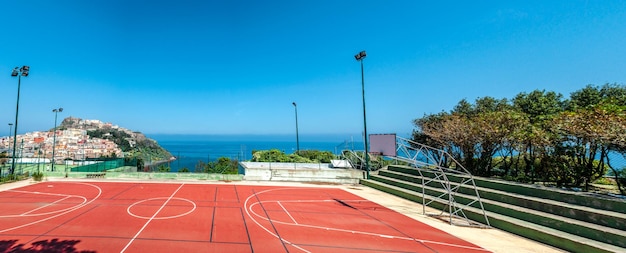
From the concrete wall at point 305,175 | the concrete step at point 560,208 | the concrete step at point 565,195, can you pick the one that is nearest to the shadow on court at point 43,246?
the concrete wall at point 305,175

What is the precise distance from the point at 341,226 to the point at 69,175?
21.4m

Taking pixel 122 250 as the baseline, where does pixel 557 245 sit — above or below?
below

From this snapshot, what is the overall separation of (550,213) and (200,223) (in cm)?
1331

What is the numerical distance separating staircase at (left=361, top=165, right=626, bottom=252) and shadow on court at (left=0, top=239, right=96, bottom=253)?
11.9 m

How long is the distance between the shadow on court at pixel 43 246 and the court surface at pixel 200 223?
0.08 ft

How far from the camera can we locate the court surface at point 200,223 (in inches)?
288

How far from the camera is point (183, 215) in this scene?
399 inches

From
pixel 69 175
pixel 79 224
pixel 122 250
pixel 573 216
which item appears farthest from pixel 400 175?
pixel 69 175

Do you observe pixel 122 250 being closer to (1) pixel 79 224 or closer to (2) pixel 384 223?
(1) pixel 79 224

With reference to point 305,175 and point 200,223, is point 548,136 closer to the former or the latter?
point 305,175

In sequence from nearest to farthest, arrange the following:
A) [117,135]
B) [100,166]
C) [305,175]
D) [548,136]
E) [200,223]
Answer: [200,223], [548,136], [305,175], [100,166], [117,135]

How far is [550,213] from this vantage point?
9547mm

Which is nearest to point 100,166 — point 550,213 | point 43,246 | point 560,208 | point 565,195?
point 43,246

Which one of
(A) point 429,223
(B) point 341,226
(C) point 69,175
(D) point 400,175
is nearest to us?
(B) point 341,226
